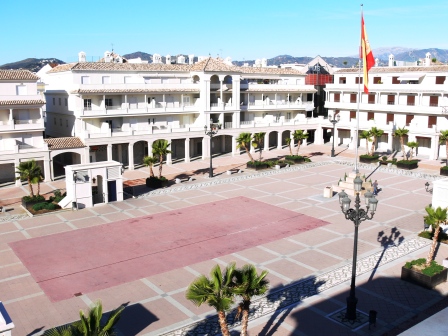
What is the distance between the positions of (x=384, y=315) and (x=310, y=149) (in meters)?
48.1

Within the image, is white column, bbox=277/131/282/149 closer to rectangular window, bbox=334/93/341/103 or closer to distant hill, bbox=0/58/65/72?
rectangular window, bbox=334/93/341/103

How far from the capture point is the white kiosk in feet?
120

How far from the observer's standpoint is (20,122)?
46.1m

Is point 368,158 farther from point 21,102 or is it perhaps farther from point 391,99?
point 21,102

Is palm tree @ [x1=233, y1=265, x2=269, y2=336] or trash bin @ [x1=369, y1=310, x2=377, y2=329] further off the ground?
palm tree @ [x1=233, y1=265, x2=269, y2=336]

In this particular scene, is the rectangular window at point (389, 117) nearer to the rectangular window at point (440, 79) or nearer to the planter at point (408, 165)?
the rectangular window at point (440, 79)

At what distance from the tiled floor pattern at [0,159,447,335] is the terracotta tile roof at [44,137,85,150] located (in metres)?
13.1

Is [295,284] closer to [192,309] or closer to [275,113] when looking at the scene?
[192,309]

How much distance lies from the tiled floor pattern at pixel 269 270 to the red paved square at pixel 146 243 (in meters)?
0.79

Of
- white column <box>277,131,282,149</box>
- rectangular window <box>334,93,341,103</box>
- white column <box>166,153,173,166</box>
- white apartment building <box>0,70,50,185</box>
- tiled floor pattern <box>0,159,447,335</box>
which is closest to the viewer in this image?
tiled floor pattern <box>0,159,447,335</box>

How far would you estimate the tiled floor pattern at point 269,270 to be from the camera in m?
19.9

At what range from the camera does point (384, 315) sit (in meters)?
20.0

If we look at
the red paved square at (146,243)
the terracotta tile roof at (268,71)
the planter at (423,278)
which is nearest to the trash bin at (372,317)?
the planter at (423,278)

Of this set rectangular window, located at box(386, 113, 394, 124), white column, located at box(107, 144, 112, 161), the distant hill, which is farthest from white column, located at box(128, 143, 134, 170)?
the distant hill
